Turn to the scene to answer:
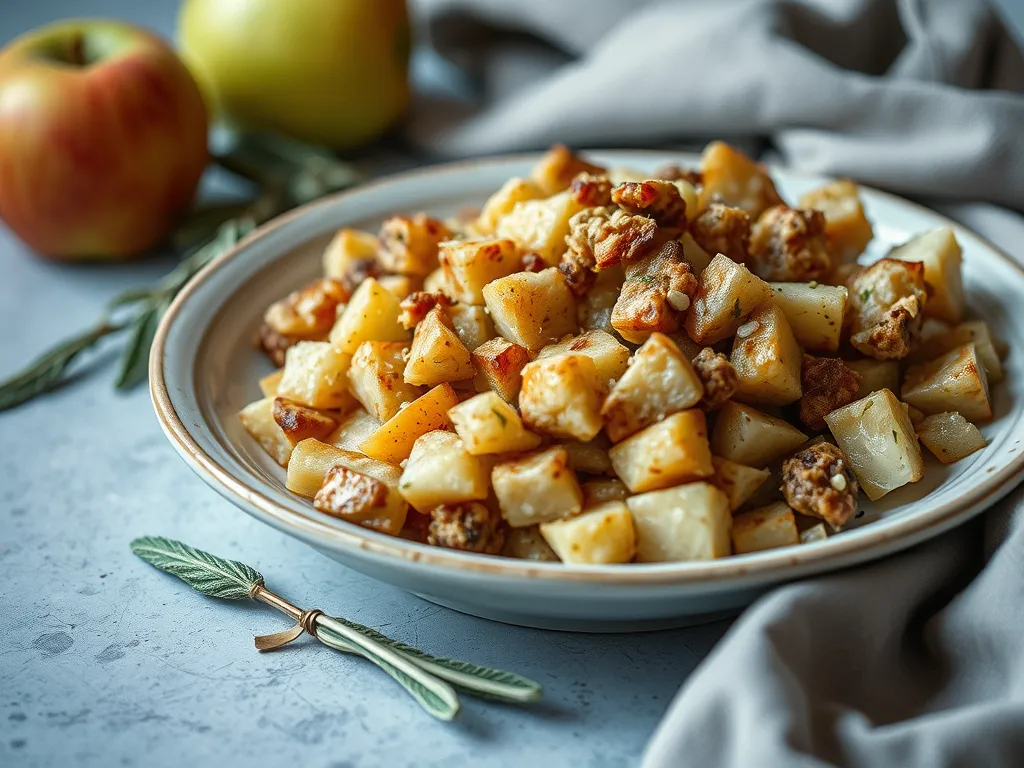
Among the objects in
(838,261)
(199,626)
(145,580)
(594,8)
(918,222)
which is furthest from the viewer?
(594,8)

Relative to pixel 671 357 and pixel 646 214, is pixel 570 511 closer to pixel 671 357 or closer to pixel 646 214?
pixel 671 357

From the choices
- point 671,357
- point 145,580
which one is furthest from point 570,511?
point 145,580

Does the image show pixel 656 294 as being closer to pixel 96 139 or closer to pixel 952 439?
pixel 952 439

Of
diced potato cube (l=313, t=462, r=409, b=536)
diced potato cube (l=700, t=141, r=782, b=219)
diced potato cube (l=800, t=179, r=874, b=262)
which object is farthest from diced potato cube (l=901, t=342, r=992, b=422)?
diced potato cube (l=313, t=462, r=409, b=536)

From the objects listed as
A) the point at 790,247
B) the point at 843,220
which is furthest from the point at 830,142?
the point at 790,247

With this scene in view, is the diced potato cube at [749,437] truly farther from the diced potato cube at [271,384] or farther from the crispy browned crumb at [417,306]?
the diced potato cube at [271,384]

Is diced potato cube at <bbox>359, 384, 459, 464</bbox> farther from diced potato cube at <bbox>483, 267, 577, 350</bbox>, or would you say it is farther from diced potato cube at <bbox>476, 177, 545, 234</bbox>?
diced potato cube at <bbox>476, 177, 545, 234</bbox>
